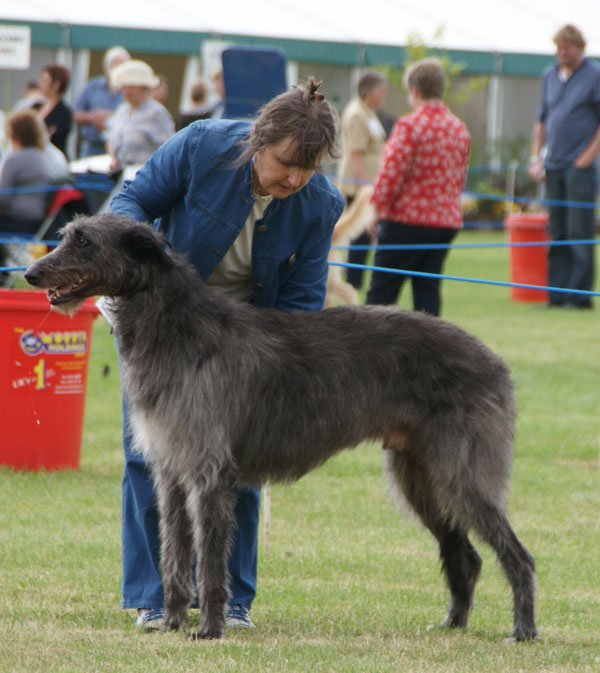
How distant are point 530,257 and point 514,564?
10144 millimetres

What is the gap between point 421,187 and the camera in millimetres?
9242

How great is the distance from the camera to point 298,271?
4367mm

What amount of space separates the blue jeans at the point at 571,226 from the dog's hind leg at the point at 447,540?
863 cm

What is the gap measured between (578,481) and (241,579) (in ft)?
9.59

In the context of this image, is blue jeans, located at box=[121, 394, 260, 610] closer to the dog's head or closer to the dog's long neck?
the dog's long neck

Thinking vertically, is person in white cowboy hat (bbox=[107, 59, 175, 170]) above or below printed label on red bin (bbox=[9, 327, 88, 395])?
above

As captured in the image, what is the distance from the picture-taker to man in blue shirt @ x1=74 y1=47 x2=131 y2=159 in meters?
15.6

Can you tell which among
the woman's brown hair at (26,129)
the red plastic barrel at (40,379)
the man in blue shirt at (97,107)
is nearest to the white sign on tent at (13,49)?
the man in blue shirt at (97,107)

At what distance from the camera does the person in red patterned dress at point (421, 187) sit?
29.9ft

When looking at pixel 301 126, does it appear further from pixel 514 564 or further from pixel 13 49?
pixel 13 49

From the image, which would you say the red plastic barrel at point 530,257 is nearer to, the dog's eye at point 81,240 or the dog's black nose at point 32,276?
the dog's eye at point 81,240

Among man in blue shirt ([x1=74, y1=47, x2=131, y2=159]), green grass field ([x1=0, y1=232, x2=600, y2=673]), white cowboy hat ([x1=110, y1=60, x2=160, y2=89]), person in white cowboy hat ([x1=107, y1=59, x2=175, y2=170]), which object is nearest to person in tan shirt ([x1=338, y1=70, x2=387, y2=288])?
person in white cowboy hat ([x1=107, y1=59, x2=175, y2=170])

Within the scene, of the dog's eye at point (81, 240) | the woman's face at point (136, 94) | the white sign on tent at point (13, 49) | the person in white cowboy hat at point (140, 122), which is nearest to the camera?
the dog's eye at point (81, 240)

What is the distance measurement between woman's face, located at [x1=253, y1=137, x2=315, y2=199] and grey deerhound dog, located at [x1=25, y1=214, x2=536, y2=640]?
0.42 m
